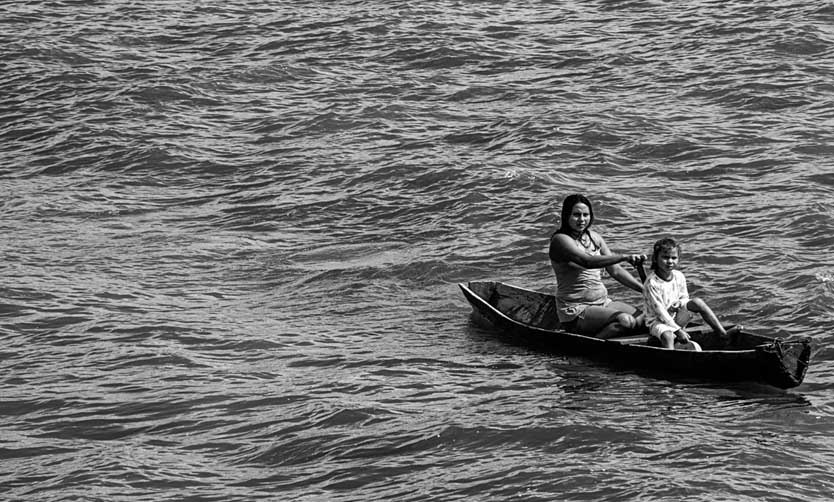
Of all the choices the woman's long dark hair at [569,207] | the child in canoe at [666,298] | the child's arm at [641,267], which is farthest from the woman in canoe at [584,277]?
the child in canoe at [666,298]

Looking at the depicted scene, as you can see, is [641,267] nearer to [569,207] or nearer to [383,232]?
[569,207]

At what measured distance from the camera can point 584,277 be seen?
14586 mm

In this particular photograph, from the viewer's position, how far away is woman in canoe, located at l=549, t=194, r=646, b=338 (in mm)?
14109

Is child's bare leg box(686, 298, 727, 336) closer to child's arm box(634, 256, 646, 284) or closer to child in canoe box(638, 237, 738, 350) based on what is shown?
child in canoe box(638, 237, 738, 350)

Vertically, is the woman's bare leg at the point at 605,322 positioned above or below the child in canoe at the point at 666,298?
below

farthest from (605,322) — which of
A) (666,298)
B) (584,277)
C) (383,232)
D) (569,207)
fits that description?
(383,232)

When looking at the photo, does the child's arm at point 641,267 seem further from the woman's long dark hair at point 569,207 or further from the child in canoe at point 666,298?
the woman's long dark hair at point 569,207

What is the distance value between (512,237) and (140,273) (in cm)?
502

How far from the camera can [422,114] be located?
2512 cm

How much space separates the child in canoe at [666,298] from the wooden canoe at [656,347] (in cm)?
20

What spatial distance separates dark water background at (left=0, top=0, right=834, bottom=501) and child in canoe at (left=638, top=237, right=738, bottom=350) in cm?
48

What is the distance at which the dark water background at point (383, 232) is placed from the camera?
1228 cm

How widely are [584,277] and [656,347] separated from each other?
52.9 inches

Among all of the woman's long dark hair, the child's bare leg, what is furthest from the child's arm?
the woman's long dark hair
